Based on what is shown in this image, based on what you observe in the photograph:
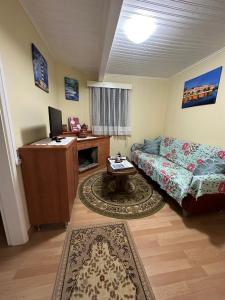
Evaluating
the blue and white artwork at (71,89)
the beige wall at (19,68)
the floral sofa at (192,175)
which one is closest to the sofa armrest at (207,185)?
the floral sofa at (192,175)

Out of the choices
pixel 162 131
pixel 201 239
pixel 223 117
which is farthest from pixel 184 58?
pixel 201 239

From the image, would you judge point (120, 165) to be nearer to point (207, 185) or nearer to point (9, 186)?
point (207, 185)

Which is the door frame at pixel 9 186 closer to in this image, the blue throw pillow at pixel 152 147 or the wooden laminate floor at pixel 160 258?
the wooden laminate floor at pixel 160 258

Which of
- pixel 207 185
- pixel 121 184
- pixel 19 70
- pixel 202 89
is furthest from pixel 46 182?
pixel 202 89

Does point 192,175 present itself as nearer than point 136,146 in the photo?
Yes

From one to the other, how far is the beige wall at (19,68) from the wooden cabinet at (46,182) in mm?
229

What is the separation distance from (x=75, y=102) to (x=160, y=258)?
10.9 ft

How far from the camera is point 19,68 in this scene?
1415mm

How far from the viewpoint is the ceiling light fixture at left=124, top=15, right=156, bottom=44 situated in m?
1.57

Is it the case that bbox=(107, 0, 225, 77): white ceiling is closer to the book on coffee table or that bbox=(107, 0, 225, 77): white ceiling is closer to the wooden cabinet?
the wooden cabinet

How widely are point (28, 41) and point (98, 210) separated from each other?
7.60 feet

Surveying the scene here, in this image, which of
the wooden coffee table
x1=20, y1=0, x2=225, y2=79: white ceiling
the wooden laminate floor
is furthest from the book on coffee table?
x1=20, y1=0, x2=225, y2=79: white ceiling

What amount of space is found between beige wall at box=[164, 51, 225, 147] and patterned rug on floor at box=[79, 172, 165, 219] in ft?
4.67

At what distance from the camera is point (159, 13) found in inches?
57.9
